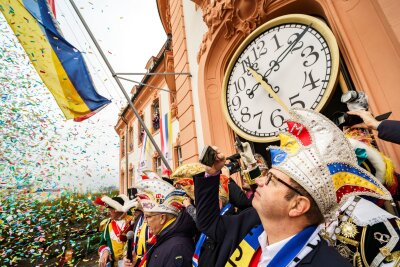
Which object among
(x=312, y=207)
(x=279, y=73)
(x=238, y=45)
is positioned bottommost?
(x=312, y=207)

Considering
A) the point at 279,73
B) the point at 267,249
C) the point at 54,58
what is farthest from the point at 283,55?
the point at 54,58

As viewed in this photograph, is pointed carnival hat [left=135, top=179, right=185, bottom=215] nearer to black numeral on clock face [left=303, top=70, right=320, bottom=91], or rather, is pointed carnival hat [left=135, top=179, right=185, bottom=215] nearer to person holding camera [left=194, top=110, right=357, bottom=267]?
person holding camera [left=194, top=110, right=357, bottom=267]

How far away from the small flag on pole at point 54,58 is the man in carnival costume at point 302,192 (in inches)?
153

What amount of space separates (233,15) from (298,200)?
2638 mm

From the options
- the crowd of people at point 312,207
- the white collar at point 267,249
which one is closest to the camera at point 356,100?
the crowd of people at point 312,207

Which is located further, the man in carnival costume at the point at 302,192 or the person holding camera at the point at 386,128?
the person holding camera at the point at 386,128

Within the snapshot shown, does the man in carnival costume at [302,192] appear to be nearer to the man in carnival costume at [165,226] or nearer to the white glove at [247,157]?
the man in carnival costume at [165,226]

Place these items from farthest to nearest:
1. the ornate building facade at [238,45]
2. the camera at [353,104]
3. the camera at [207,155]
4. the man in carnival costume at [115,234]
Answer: the man in carnival costume at [115,234] < the ornate building facade at [238,45] < the camera at [353,104] < the camera at [207,155]

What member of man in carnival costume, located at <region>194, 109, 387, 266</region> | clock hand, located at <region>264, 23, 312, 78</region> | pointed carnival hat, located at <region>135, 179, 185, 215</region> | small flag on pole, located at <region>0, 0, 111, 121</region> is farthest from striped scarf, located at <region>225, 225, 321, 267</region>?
small flag on pole, located at <region>0, 0, 111, 121</region>

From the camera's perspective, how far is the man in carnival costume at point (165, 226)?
5.25 feet

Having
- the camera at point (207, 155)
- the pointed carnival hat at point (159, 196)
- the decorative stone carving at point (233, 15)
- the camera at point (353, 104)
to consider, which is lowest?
the pointed carnival hat at point (159, 196)

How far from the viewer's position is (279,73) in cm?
229

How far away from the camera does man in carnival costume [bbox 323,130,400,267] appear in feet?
3.05

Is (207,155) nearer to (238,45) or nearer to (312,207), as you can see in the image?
(312,207)
